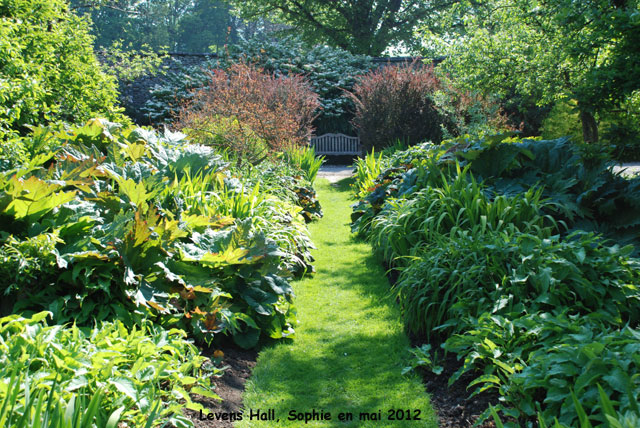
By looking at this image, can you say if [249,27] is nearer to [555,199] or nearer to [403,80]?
[403,80]

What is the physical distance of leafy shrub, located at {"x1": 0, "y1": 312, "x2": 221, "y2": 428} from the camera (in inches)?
70.6

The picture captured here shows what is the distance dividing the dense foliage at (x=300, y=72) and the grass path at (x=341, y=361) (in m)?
14.4

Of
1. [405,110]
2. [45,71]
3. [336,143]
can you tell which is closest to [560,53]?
[405,110]

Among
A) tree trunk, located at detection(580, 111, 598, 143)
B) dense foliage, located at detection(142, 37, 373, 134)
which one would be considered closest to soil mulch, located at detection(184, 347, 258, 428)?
tree trunk, located at detection(580, 111, 598, 143)

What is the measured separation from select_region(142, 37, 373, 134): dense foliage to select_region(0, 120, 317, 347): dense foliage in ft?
48.5

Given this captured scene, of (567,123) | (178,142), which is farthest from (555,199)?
(567,123)

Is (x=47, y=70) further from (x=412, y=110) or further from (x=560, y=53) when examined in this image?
(x=412, y=110)

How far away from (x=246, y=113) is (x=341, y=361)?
5.37 m

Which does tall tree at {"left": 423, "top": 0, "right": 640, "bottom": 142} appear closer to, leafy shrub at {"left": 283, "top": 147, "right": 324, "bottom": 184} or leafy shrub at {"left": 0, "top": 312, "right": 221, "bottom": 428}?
leafy shrub at {"left": 283, "top": 147, "right": 324, "bottom": 184}

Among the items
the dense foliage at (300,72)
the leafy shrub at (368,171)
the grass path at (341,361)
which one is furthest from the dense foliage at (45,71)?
the dense foliage at (300,72)

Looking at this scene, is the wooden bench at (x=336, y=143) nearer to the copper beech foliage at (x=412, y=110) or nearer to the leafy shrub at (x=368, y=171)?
the copper beech foliage at (x=412, y=110)

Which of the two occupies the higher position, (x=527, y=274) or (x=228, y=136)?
(x=228, y=136)

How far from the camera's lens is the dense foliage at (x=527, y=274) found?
2180mm

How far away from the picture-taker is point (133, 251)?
3.03 m
